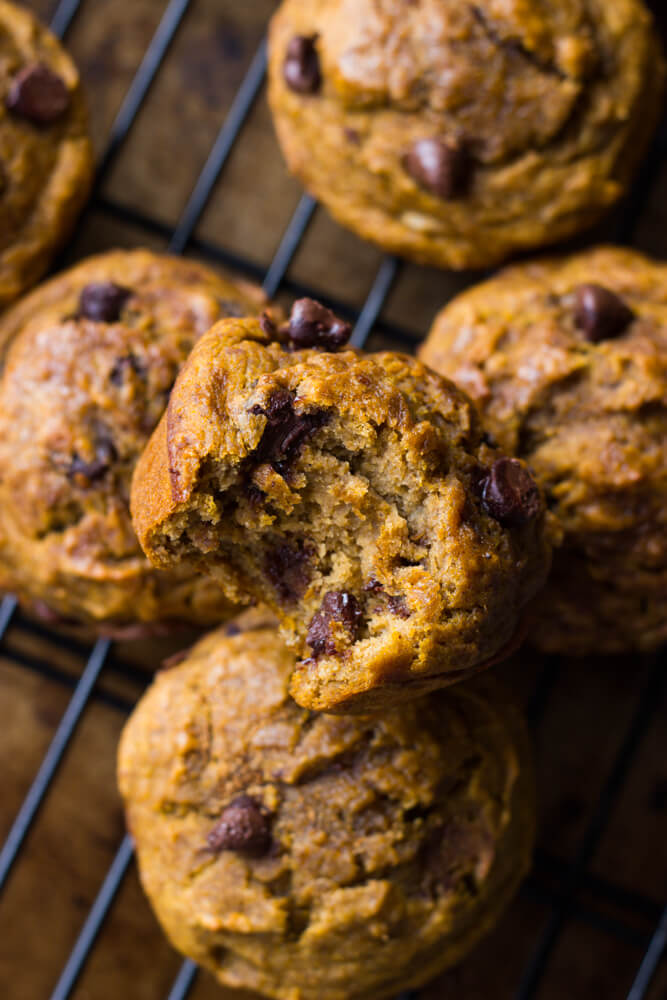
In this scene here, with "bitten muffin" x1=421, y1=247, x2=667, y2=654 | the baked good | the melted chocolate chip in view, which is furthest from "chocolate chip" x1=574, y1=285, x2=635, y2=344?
the melted chocolate chip

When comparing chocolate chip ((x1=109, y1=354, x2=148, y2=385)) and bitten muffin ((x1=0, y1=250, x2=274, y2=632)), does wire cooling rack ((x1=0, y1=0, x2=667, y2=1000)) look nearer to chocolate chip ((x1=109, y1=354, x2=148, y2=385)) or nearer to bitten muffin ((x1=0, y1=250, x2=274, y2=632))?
bitten muffin ((x1=0, y1=250, x2=274, y2=632))

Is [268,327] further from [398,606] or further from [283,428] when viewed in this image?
[398,606]

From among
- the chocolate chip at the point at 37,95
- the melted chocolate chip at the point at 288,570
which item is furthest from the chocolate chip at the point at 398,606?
the chocolate chip at the point at 37,95

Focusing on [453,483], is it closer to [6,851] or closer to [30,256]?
[30,256]

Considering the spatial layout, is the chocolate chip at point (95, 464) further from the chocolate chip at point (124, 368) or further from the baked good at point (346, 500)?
the baked good at point (346, 500)

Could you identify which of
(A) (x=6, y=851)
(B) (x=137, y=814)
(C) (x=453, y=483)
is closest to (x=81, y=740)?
(A) (x=6, y=851)
